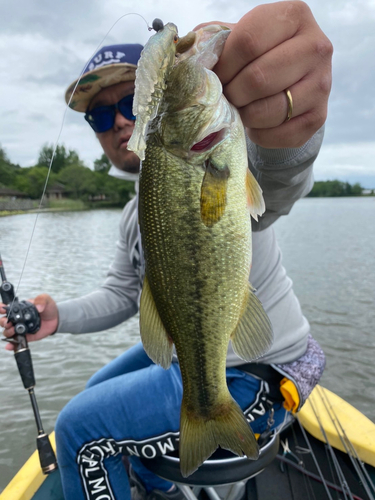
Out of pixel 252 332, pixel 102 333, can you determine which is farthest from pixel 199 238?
pixel 102 333

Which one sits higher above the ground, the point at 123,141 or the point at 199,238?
the point at 123,141

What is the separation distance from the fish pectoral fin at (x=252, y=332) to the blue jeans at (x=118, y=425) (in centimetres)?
66

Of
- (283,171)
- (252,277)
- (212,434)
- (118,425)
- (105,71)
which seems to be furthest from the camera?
(105,71)

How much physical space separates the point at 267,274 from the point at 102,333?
536 cm

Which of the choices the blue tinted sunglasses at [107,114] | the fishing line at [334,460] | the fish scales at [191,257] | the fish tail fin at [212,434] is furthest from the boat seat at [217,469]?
the blue tinted sunglasses at [107,114]

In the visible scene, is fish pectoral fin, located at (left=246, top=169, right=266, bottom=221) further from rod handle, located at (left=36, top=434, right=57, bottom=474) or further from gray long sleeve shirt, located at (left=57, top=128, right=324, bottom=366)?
rod handle, located at (left=36, top=434, right=57, bottom=474)

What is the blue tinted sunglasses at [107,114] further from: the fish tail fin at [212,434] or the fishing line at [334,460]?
the fishing line at [334,460]

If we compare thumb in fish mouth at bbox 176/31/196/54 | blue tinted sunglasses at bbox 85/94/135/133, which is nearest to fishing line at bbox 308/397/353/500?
thumb in fish mouth at bbox 176/31/196/54

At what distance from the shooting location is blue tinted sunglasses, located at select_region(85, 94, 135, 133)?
8.77 ft

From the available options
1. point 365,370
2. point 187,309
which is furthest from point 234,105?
point 365,370

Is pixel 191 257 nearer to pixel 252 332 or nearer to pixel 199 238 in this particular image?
pixel 199 238

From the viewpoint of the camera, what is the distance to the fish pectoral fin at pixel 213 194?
108 cm

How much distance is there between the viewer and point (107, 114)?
2.73 meters

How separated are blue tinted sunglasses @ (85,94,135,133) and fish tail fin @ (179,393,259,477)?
2.14 metres
